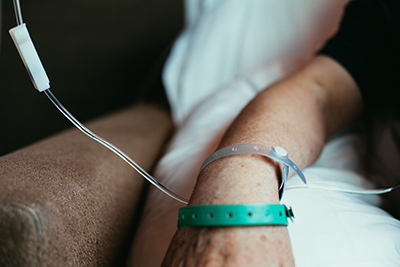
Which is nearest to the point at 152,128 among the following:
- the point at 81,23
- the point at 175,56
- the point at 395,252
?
the point at 175,56

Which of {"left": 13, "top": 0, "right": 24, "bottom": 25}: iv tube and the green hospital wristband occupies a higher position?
{"left": 13, "top": 0, "right": 24, "bottom": 25}: iv tube

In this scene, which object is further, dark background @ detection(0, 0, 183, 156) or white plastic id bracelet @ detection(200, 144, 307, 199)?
dark background @ detection(0, 0, 183, 156)

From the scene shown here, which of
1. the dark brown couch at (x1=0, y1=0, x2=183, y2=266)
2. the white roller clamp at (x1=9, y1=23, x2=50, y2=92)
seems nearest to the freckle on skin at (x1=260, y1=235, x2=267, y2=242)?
the dark brown couch at (x1=0, y1=0, x2=183, y2=266)

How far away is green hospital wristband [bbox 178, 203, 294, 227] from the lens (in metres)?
0.29

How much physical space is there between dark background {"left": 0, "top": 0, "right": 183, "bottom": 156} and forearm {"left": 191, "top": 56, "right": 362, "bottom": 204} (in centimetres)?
73

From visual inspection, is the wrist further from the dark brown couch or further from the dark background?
the dark background

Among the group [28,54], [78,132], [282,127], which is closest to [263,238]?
[282,127]

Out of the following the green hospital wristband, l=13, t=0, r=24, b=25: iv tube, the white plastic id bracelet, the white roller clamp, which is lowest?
the green hospital wristband

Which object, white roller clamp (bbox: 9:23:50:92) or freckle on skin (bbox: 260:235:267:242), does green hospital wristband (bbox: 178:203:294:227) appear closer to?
freckle on skin (bbox: 260:235:267:242)

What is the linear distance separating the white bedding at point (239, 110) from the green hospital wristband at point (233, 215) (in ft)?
0.28

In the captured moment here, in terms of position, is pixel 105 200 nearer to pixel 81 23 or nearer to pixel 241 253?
pixel 241 253

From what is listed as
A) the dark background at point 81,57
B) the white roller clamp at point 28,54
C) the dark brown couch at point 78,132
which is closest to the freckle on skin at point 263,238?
the dark brown couch at point 78,132

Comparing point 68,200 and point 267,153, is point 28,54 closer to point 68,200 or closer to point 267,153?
point 68,200

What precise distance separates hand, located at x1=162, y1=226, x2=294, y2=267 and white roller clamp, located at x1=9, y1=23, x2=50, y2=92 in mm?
267
